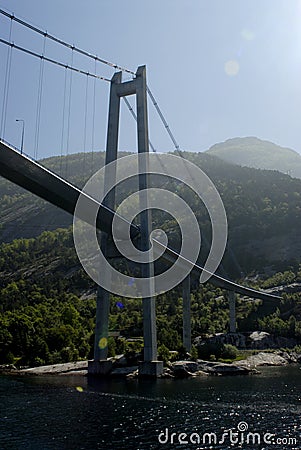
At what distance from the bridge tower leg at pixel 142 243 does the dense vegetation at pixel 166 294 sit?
547 centimetres

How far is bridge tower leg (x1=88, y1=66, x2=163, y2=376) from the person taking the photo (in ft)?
125

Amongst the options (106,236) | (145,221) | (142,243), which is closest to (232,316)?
(106,236)

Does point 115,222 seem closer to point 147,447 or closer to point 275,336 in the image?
point 147,447

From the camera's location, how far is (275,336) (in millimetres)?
66625

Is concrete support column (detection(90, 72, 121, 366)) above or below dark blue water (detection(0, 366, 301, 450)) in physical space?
above

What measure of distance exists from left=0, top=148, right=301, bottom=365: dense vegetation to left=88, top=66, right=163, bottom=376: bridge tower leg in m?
5.47

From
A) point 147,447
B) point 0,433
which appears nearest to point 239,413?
point 147,447

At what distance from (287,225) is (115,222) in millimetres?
89241

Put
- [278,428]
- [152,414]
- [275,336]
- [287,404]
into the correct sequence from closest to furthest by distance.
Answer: [278,428] < [152,414] < [287,404] < [275,336]

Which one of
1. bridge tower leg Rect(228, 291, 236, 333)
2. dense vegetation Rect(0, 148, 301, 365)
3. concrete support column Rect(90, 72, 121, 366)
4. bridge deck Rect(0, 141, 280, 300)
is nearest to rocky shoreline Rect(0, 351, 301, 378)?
concrete support column Rect(90, 72, 121, 366)

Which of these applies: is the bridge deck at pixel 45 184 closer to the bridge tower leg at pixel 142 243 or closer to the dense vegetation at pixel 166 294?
the bridge tower leg at pixel 142 243

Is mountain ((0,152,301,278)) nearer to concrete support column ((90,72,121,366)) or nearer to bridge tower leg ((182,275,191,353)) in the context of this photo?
bridge tower leg ((182,275,191,353))

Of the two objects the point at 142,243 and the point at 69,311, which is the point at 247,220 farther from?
the point at 142,243

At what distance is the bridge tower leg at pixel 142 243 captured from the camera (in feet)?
125
